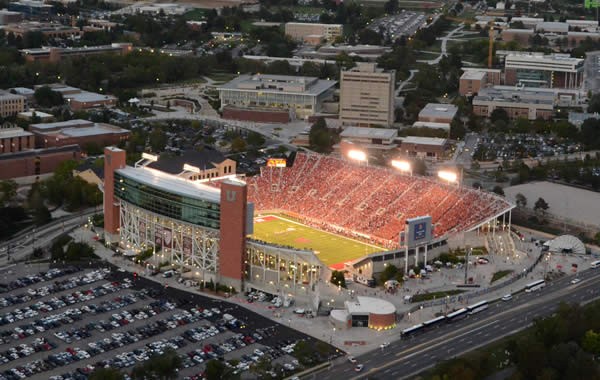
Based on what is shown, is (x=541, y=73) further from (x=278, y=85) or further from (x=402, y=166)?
(x=402, y=166)

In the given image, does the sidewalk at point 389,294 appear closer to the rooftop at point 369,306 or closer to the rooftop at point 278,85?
the rooftop at point 369,306

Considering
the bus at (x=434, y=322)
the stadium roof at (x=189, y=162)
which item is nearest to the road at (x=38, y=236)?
the stadium roof at (x=189, y=162)

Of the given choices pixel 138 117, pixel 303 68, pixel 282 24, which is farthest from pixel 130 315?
pixel 282 24

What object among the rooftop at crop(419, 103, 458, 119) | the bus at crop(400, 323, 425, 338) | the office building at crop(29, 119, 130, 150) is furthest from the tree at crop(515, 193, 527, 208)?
the office building at crop(29, 119, 130, 150)

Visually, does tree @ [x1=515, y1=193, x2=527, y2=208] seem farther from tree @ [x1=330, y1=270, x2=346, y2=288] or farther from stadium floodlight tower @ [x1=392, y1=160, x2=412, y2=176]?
tree @ [x1=330, y1=270, x2=346, y2=288]

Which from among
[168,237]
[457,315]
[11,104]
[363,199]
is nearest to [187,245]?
[168,237]

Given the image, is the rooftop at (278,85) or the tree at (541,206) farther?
the rooftop at (278,85)

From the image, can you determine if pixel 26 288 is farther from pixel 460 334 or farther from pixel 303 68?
pixel 303 68
